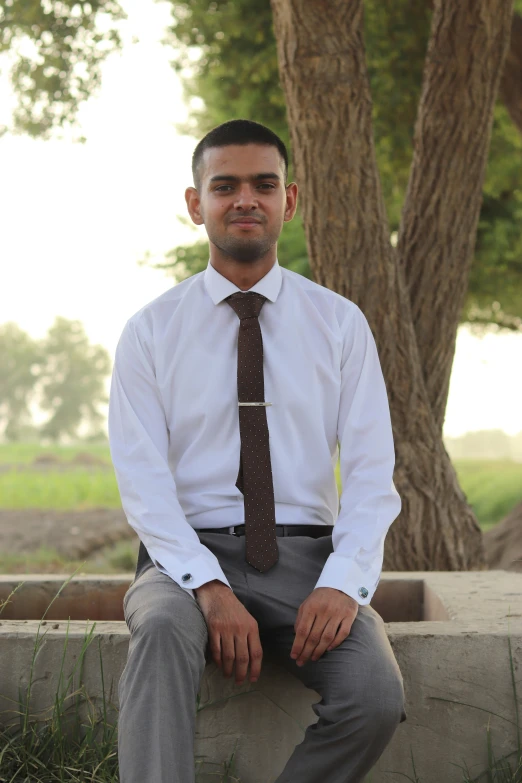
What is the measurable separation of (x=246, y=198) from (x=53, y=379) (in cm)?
6058

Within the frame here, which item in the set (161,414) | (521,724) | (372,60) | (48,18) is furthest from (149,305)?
(372,60)

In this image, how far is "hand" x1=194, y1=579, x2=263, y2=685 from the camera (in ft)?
8.18

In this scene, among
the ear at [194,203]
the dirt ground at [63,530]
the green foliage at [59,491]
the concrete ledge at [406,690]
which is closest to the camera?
the concrete ledge at [406,690]

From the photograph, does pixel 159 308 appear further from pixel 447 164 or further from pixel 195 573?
pixel 447 164

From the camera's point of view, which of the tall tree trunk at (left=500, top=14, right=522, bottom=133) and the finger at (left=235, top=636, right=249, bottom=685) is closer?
the finger at (left=235, top=636, right=249, bottom=685)

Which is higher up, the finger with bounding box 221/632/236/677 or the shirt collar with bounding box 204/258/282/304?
the shirt collar with bounding box 204/258/282/304

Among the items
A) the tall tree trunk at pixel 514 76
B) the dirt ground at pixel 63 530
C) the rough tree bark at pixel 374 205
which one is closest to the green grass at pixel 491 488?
the dirt ground at pixel 63 530

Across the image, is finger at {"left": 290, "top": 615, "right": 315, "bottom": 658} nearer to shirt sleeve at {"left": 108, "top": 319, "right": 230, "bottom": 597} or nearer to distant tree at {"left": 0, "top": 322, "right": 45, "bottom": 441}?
shirt sleeve at {"left": 108, "top": 319, "right": 230, "bottom": 597}

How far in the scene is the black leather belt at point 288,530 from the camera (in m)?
2.85

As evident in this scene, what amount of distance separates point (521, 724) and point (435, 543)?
2.23m

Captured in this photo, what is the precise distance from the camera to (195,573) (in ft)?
8.51

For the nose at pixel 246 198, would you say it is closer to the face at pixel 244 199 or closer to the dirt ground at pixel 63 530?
the face at pixel 244 199

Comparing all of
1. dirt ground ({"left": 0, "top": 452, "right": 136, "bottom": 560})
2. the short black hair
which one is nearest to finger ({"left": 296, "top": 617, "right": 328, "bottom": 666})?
the short black hair

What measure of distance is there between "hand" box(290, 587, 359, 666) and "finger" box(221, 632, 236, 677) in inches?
6.6
